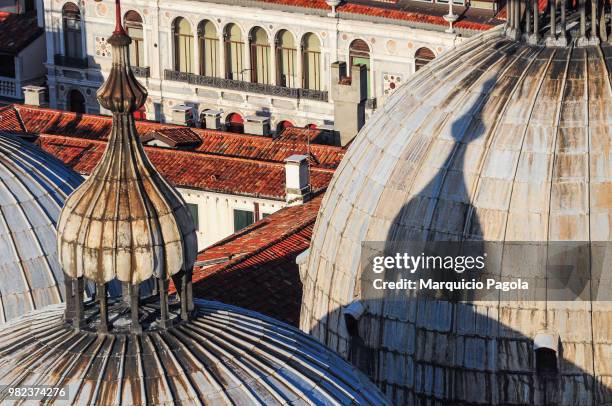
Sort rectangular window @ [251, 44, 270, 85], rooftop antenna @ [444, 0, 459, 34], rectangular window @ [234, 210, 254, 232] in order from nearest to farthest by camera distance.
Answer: rectangular window @ [234, 210, 254, 232] < rooftop antenna @ [444, 0, 459, 34] < rectangular window @ [251, 44, 270, 85]

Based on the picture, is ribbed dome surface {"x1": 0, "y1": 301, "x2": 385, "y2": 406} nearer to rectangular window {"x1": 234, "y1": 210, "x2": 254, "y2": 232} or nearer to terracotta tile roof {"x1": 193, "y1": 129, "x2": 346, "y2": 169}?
rectangular window {"x1": 234, "y1": 210, "x2": 254, "y2": 232}

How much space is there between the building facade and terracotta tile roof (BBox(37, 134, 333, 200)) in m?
23.7

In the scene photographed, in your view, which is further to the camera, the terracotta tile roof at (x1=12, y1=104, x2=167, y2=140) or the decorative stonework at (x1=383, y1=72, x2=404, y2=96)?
the decorative stonework at (x1=383, y1=72, x2=404, y2=96)

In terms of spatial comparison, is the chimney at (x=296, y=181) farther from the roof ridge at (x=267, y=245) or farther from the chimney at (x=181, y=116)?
the chimney at (x=181, y=116)

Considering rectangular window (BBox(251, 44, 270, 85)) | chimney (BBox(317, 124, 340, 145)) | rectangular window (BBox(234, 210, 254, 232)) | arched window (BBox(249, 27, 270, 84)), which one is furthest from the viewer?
arched window (BBox(249, 27, 270, 84))

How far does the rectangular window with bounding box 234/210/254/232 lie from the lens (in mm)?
96169

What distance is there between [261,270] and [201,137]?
27.4 m

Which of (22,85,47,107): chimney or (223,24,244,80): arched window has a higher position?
(223,24,244,80): arched window

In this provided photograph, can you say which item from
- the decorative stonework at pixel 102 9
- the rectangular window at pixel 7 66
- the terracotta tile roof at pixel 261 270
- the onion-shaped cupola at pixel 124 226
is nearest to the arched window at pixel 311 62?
the decorative stonework at pixel 102 9

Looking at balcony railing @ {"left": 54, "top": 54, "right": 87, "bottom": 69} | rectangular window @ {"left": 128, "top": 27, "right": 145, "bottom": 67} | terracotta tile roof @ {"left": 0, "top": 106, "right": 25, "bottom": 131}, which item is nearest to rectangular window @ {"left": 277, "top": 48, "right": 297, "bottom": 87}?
rectangular window @ {"left": 128, "top": 27, "right": 145, "bottom": 67}

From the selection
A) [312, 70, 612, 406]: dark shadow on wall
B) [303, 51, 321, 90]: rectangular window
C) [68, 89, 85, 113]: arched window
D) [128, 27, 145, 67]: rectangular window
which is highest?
[128, 27, 145, 67]: rectangular window

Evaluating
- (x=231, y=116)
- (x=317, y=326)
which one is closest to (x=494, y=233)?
(x=317, y=326)

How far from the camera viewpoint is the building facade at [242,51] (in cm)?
12750

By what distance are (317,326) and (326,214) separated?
2436mm
